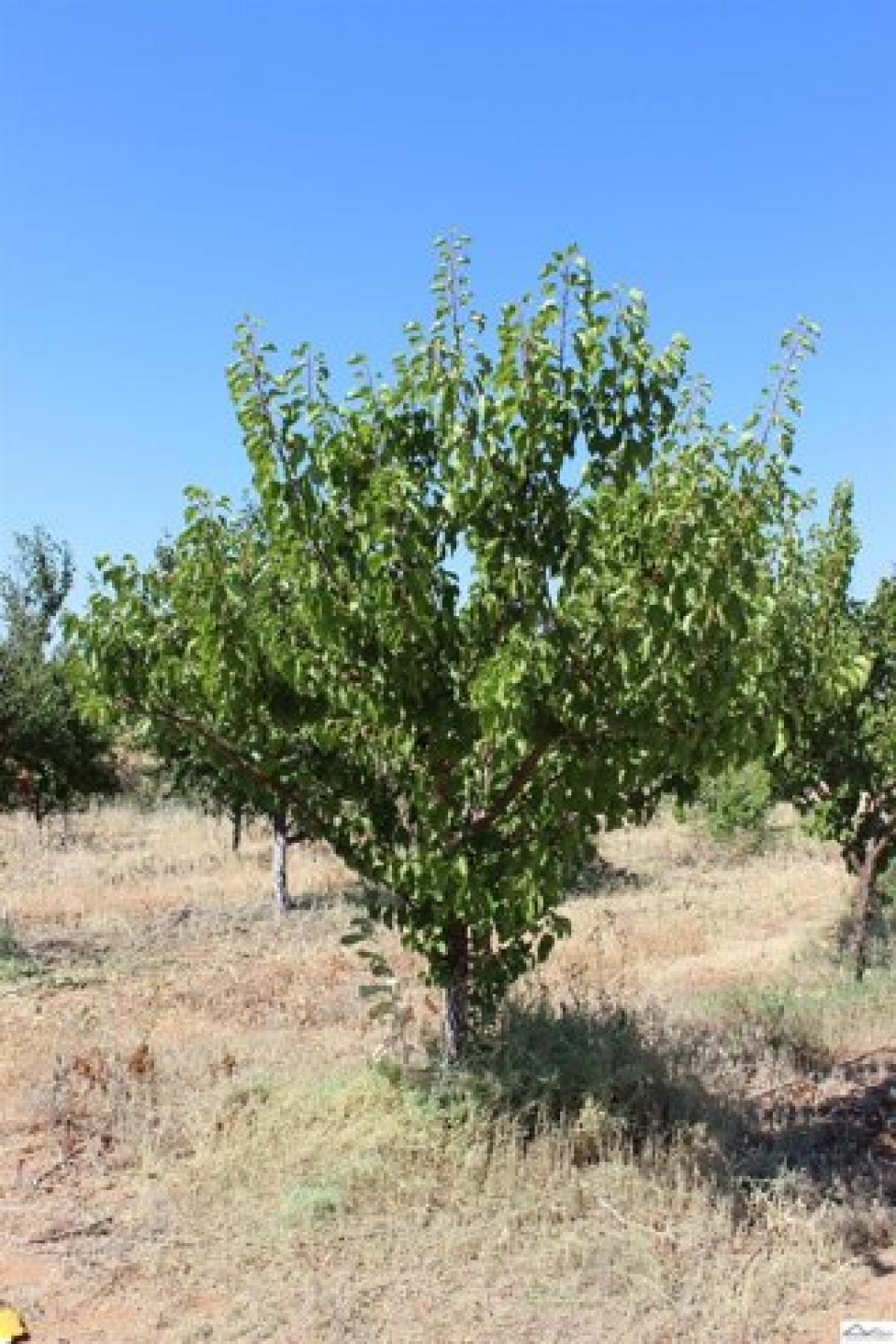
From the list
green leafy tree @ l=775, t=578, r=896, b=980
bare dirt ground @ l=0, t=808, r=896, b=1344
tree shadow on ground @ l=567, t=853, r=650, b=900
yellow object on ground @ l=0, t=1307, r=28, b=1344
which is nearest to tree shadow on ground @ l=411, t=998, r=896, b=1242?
bare dirt ground @ l=0, t=808, r=896, b=1344

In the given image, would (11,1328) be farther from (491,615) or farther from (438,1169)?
(491,615)

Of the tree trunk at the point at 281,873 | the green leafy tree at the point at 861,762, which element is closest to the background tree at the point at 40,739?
the tree trunk at the point at 281,873

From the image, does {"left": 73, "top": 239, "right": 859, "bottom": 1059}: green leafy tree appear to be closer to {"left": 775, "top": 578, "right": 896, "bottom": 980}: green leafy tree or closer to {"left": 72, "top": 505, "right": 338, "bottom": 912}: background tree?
{"left": 72, "top": 505, "right": 338, "bottom": 912}: background tree

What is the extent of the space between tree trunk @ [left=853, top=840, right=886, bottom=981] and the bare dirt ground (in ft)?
2.97

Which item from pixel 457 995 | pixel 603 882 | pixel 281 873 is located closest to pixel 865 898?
pixel 457 995

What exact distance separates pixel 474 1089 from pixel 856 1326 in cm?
222

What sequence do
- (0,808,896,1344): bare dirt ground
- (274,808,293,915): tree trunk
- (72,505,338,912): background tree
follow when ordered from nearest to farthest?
Answer: (0,808,896,1344): bare dirt ground → (72,505,338,912): background tree → (274,808,293,915): tree trunk

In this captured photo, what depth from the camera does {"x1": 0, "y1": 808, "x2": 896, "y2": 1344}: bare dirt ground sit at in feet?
17.5

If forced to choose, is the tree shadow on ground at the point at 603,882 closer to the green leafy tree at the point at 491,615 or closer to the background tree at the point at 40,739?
the background tree at the point at 40,739

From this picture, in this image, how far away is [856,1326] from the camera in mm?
5086

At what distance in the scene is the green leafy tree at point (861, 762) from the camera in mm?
12523

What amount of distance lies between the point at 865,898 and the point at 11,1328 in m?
9.92

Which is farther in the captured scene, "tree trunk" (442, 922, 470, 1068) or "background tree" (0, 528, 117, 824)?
"background tree" (0, 528, 117, 824)

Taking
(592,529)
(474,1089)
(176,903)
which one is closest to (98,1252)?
(474,1089)
